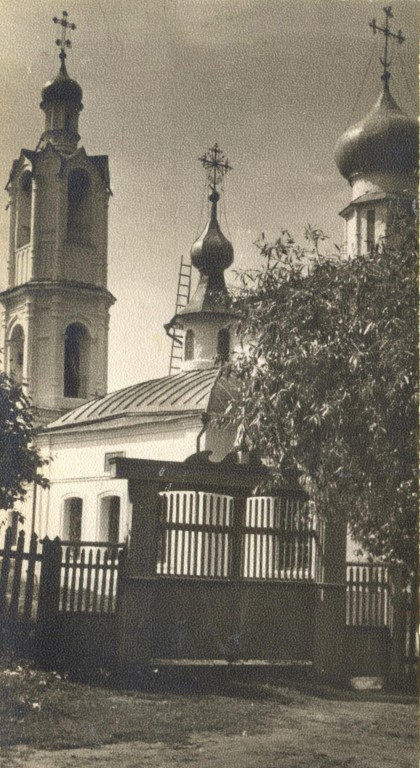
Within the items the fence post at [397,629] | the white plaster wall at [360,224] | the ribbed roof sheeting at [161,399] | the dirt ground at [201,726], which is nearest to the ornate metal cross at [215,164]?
the fence post at [397,629]


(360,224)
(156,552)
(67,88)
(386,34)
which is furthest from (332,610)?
(360,224)

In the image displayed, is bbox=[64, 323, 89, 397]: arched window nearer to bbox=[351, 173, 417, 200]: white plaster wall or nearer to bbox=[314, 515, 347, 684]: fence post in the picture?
bbox=[351, 173, 417, 200]: white plaster wall

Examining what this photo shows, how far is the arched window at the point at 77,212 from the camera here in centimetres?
2775

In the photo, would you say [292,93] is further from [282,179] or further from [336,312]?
[336,312]

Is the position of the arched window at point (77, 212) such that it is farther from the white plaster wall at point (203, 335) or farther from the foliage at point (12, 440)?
the foliage at point (12, 440)

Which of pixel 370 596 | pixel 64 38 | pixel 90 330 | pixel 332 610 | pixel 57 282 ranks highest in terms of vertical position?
pixel 57 282

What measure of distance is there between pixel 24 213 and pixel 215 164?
17.2 m

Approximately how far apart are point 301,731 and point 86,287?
21467 mm

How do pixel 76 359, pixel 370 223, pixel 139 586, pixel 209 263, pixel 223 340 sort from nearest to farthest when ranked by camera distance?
pixel 139 586, pixel 370 223, pixel 76 359, pixel 223 340, pixel 209 263

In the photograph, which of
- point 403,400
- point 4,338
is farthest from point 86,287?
point 403,400

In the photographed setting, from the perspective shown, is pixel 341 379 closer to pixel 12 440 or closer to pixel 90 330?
pixel 12 440

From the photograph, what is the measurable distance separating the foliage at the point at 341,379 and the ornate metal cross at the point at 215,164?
4.06 ft

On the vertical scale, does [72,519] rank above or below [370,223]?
below

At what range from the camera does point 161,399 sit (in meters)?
24.0
